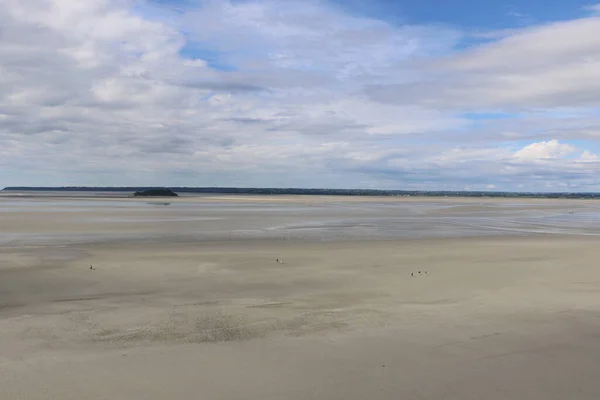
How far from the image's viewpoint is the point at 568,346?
Result: 7.59 meters

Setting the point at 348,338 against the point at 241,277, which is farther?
the point at 241,277

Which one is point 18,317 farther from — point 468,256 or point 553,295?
point 468,256

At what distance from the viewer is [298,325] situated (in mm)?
8805

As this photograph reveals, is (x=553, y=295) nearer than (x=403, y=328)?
No

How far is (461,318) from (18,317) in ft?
26.8

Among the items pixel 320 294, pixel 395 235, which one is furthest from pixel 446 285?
pixel 395 235

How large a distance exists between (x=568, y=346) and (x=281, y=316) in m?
4.81

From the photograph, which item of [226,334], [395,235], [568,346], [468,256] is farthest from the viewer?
[395,235]

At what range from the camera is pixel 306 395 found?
5.86m

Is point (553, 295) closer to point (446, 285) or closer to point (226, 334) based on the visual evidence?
point (446, 285)

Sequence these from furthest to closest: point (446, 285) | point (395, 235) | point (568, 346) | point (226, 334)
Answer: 1. point (395, 235)
2. point (446, 285)
3. point (226, 334)
4. point (568, 346)

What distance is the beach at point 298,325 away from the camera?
6176 millimetres

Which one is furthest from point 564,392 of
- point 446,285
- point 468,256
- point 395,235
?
point 395,235

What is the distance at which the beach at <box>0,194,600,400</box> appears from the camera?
6.18m
